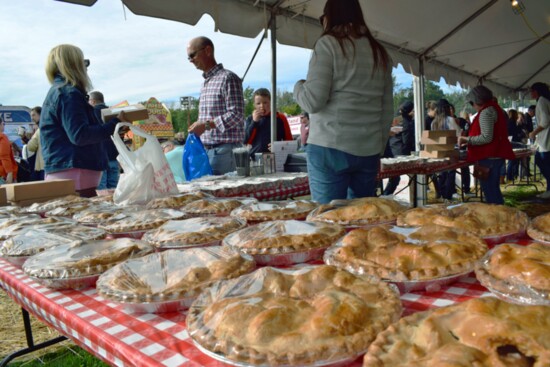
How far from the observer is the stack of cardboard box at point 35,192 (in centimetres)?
279

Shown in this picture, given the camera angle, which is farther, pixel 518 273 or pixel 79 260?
pixel 79 260

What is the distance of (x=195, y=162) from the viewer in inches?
136

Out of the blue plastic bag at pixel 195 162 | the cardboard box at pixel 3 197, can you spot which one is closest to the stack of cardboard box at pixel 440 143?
the blue plastic bag at pixel 195 162

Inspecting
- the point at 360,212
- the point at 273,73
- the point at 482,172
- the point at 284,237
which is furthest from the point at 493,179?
the point at 284,237

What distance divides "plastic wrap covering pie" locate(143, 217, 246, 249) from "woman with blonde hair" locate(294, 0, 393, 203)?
874 millimetres

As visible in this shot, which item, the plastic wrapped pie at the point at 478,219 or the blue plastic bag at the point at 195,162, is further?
the blue plastic bag at the point at 195,162

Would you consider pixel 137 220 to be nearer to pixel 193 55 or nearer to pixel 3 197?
pixel 3 197

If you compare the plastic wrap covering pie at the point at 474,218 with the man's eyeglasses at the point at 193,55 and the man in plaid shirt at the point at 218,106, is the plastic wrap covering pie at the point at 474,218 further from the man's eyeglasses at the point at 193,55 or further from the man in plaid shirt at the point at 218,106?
the man's eyeglasses at the point at 193,55

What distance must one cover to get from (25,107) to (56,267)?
1663cm

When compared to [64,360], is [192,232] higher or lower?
higher

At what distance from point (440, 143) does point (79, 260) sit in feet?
16.3

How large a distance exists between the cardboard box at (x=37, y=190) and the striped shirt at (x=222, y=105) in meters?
1.29

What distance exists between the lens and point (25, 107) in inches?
599

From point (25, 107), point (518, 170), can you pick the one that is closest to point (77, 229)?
point (518, 170)
